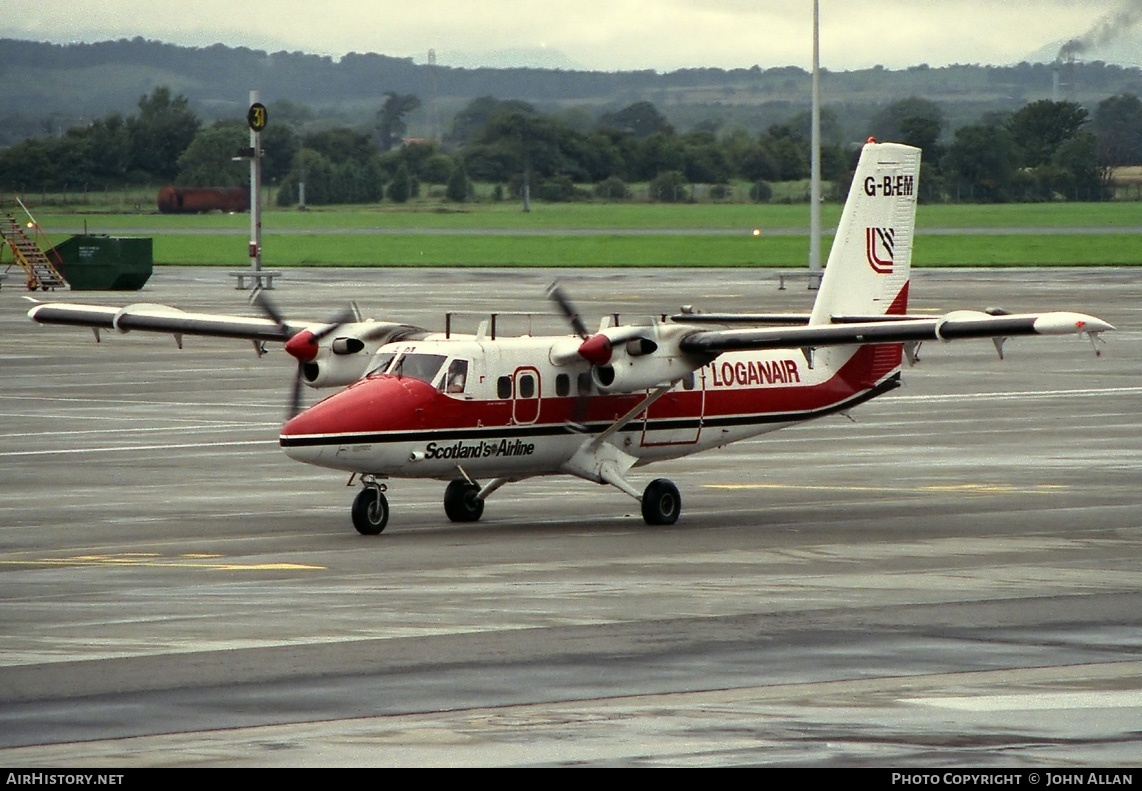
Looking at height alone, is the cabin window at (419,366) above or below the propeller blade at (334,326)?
below

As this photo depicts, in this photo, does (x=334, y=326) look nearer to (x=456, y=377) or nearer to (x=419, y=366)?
(x=419, y=366)

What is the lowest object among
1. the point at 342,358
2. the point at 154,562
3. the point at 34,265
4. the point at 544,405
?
the point at 154,562

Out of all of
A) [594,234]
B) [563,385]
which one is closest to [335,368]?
[563,385]

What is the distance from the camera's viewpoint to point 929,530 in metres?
23.2

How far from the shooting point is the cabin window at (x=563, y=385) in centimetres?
2419

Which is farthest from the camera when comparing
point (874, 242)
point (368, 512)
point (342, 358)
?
point (874, 242)

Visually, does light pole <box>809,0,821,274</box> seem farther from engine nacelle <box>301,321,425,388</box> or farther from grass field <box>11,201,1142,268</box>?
engine nacelle <box>301,321,425,388</box>

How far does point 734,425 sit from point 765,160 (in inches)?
6361

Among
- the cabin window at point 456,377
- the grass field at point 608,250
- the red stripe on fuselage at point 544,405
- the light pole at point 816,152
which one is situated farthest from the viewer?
the grass field at point 608,250

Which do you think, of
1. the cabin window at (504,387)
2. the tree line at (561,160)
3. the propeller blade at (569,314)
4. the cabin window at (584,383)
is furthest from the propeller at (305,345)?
the tree line at (561,160)

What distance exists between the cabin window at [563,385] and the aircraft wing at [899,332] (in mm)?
1520

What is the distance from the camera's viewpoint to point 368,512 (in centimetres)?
2292

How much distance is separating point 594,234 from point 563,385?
108m

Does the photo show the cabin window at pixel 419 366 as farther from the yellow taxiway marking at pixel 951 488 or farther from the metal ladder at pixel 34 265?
the metal ladder at pixel 34 265
